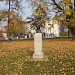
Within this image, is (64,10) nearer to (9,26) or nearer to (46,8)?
(46,8)

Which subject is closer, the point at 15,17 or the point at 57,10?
the point at 57,10

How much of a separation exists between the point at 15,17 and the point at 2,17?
2.27m

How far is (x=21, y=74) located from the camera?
10.3 meters

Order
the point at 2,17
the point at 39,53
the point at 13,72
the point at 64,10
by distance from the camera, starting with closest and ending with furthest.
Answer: the point at 13,72 → the point at 39,53 → the point at 64,10 → the point at 2,17

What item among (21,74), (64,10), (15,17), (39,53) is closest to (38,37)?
(39,53)

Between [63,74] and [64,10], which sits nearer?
[63,74]

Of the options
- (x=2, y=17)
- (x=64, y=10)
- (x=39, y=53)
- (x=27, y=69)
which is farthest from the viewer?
(x=2, y=17)

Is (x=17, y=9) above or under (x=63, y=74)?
above

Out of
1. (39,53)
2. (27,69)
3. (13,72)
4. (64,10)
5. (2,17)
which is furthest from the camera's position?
(2,17)

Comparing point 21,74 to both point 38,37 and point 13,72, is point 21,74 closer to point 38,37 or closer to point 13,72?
point 13,72

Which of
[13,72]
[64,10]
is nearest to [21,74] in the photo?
[13,72]

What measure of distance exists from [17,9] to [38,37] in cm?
3312

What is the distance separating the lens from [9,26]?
48.9 metres

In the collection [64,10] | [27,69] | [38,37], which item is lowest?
[27,69]
